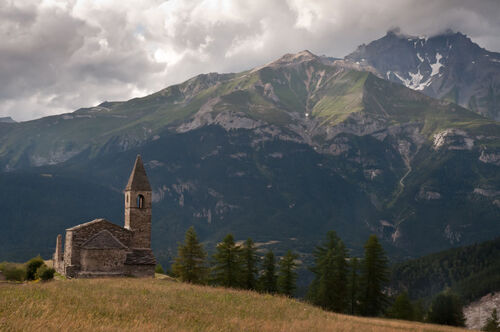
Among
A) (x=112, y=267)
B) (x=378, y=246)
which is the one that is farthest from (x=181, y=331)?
(x=378, y=246)

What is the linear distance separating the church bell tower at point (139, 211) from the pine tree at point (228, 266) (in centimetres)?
1089

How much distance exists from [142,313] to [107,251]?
131 ft

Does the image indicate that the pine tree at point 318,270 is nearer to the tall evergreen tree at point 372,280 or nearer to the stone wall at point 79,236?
the tall evergreen tree at point 372,280

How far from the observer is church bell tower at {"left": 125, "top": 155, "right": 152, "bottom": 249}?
71812 mm

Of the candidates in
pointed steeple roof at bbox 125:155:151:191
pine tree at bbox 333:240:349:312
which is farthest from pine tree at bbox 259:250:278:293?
pointed steeple roof at bbox 125:155:151:191

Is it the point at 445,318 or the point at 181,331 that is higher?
the point at 181,331

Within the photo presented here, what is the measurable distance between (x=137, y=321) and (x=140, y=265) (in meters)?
43.8

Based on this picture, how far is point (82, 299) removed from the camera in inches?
1164

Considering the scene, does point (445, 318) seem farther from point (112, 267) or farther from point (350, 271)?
point (112, 267)

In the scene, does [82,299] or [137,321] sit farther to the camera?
[82,299]

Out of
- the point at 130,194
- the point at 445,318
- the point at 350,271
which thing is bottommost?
the point at 445,318

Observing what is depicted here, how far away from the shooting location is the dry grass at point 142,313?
22.1m

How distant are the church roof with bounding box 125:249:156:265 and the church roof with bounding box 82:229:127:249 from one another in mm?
1904

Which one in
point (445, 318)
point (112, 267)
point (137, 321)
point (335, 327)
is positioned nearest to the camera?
point (137, 321)
